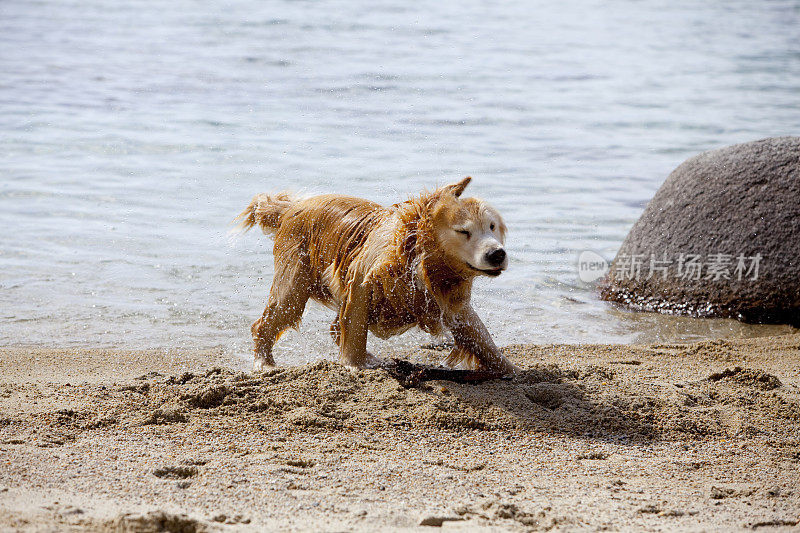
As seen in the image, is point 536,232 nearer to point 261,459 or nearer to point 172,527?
point 261,459

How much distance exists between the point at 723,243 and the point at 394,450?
456cm

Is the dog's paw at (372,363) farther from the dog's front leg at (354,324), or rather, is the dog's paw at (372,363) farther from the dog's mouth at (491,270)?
the dog's mouth at (491,270)

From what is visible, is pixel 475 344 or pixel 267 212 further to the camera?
pixel 267 212

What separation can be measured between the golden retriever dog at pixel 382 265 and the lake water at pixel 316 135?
100 cm

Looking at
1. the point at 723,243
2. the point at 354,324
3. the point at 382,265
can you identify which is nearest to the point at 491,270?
the point at 382,265

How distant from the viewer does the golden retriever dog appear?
478 centimetres

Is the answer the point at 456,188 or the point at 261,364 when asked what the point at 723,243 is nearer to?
the point at 456,188

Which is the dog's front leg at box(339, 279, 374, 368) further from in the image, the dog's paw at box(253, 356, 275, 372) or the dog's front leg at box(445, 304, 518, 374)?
the dog's paw at box(253, 356, 275, 372)

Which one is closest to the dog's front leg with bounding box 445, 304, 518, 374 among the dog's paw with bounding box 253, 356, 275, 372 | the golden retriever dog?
the golden retriever dog

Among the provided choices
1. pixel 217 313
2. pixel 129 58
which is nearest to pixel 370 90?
pixel 129 58

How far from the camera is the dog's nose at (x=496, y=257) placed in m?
4.54

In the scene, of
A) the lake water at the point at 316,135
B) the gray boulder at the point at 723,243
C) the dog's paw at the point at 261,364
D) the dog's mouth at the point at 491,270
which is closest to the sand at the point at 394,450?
the dog's paw at the point at 261,364

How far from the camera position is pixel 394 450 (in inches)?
169

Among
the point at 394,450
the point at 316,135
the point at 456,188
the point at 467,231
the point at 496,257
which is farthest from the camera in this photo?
the point at 316,135
